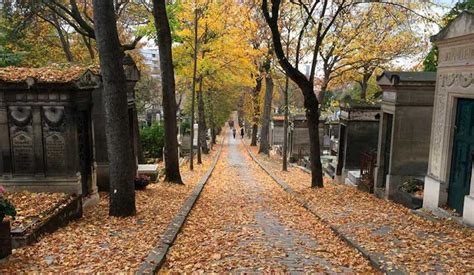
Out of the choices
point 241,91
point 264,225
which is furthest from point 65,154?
point 241,91

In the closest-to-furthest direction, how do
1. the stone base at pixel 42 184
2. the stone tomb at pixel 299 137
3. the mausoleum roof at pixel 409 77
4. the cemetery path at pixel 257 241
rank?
the cemetery path at pixel 257 241
the stone base at pixel 42 184
the mausoleum roof at pixel 409 77
the stone tomb at pixel 299 137

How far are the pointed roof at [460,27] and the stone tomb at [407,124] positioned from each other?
7.55 feet

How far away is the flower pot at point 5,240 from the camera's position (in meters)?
5.47

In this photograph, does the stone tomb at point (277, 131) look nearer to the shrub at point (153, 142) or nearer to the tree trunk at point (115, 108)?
the shrub at point (153, 142)

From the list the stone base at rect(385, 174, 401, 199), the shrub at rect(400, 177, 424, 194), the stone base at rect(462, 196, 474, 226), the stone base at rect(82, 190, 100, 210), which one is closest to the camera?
the stone base at rect(462, 196, 474, 226)

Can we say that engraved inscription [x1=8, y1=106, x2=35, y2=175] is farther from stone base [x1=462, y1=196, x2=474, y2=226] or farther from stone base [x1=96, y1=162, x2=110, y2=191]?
stone base [x1=462, y1=196, x2=474, y2=226]

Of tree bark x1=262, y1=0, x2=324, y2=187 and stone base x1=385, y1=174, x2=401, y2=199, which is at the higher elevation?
tree bark x1=262, y1=0, x2=324, y2=187

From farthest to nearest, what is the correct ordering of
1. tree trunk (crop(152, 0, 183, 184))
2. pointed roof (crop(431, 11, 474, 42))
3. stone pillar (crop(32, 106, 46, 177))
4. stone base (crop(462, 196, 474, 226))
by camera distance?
tree trunk (crop(152, 0, 183, 184)) < stone pillar (crop(32, 106, 46, 177)) < pointed roof (crop(431, 11, 474, 42)) < stone base (crop(462, 196, 474, 226))

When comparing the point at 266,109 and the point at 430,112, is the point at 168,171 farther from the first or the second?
the point at 266,109

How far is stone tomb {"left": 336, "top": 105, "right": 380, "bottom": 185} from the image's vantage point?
1598 cm

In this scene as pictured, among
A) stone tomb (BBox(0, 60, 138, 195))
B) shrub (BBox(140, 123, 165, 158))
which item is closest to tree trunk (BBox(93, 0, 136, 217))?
stone tomb (BBox(0, 60, 138, 195))

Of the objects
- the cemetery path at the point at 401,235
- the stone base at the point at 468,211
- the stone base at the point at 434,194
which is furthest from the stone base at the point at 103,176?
the stone base at the point at 468,211

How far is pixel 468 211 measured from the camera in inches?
301

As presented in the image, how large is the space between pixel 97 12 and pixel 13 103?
2.91 m
